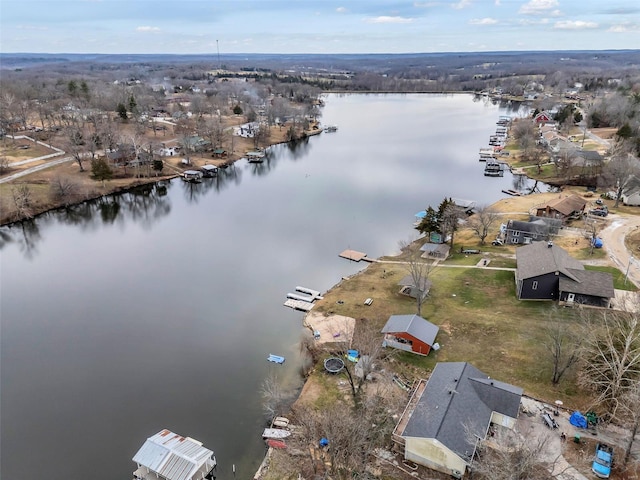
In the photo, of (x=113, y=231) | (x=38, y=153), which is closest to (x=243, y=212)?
(x=113, y=231)

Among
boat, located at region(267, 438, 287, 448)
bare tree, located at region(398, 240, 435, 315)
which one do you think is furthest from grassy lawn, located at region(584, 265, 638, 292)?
boat, located at region(267, 438, 287, 448)

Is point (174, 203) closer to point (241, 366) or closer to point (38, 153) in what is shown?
point (38, 153)

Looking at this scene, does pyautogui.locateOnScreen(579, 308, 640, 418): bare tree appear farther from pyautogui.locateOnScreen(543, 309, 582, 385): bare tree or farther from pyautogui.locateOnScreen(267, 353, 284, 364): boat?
pyautogui.locateOnScreen(267, 353, 284, 364): boat

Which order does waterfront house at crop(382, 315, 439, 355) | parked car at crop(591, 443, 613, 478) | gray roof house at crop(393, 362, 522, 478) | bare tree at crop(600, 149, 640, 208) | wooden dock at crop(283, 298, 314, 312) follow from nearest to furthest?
parked car at crop(591, 443, 613, 478) < gray roof house at crop(393, 362, 522, 478) < waterfront house at crop(382, 315, 439, 355) < wooden dock at crop(283, 298, 314, 312) < bare tree at crop(600, 149, 640, 208)

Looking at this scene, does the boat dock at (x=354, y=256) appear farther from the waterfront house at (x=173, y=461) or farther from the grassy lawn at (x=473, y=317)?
the waterfront house at (x=173, y=461)

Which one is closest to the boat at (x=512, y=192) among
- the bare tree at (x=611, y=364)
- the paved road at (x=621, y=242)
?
the paved road at (x=621, y=242)
